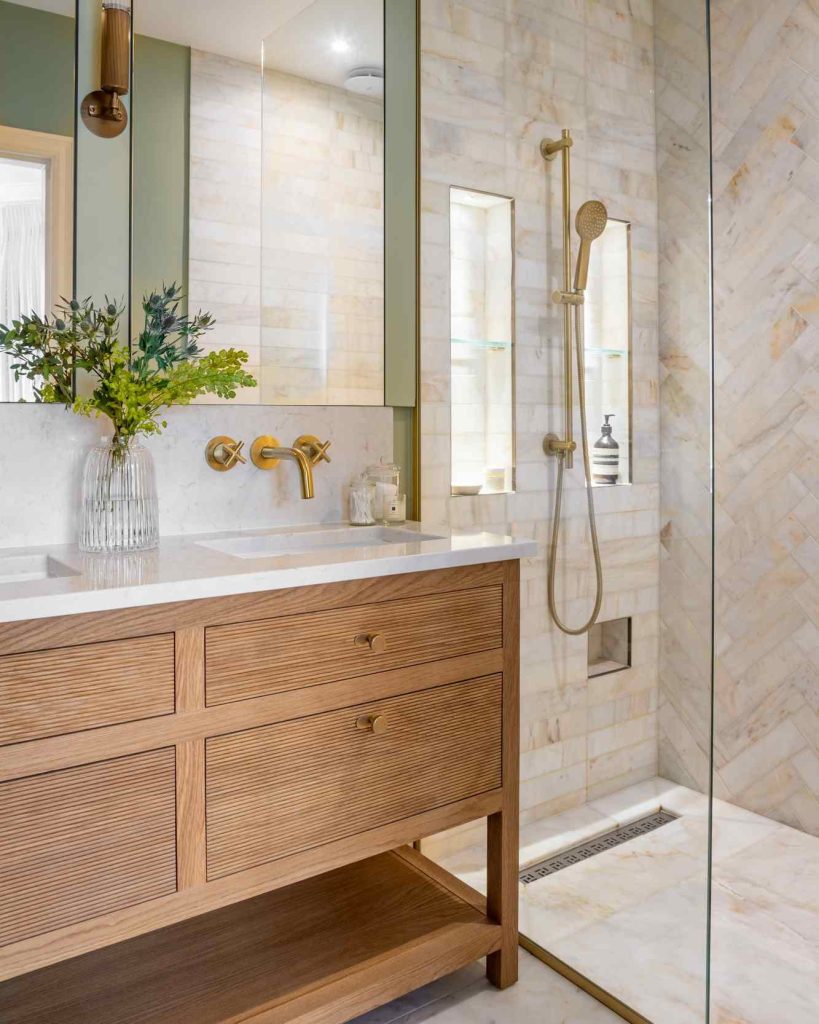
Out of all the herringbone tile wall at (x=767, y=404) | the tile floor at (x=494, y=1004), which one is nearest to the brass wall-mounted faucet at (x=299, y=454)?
the tile floor at (x=494, y=1004)

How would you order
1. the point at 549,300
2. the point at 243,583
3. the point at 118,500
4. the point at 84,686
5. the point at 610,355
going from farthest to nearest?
1. the point at 549,300
2. the point at 610,355
3. the point at 118,500
4. the point at 243,583
5. the point at 84,686

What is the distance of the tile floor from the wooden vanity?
0.18 feet

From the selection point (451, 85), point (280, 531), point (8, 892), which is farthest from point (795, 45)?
point (8, 892)

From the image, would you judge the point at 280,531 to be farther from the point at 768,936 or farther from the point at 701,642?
the point at 768,936

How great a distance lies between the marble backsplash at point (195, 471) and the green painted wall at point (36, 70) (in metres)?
0.56

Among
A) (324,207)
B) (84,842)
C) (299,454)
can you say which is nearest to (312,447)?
(299,454)

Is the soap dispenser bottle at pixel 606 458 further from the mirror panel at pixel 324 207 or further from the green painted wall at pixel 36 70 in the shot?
the green painted wall at pixel 36 70

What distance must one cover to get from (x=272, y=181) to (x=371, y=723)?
1.27 metres

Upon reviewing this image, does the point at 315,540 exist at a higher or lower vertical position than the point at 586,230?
lower

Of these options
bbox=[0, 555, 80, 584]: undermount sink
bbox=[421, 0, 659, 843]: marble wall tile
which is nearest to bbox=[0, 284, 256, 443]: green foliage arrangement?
bbox=[0, 555, 80, 584]: undermount sink

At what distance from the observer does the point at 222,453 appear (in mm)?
1913

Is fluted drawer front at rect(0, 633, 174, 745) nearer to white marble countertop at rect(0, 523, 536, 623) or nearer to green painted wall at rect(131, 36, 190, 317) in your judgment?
white marble countertop at rect(0, 523, 536, 623)

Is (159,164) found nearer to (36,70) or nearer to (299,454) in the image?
(36,70)

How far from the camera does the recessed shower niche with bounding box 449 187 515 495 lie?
1972 mm
